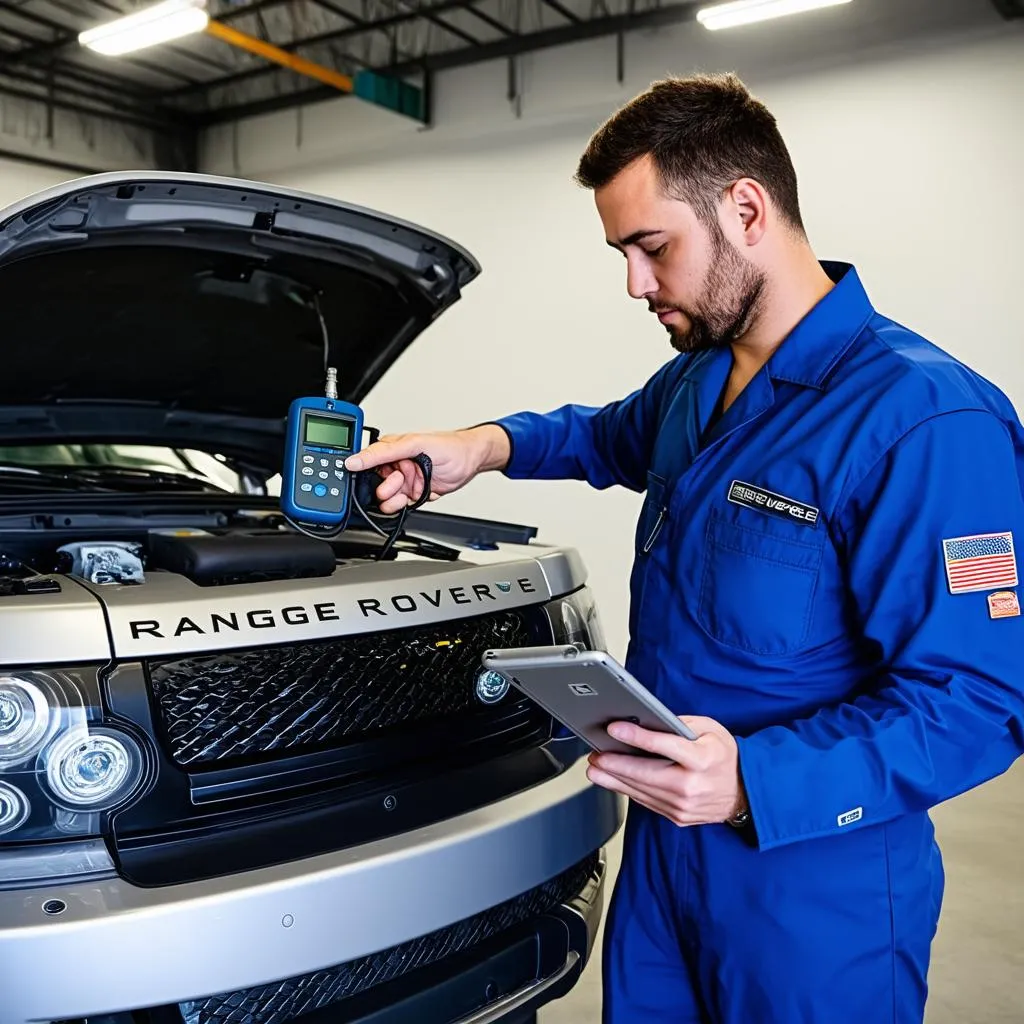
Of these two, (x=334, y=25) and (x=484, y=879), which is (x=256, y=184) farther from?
(x=334, y=25)

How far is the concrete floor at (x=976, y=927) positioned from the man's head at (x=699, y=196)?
6.24 feet

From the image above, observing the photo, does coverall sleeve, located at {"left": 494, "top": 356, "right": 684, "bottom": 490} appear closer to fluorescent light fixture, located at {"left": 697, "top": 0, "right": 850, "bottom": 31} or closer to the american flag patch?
the american flag patch

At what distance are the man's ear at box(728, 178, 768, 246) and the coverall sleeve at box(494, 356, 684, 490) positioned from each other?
607 millimetres

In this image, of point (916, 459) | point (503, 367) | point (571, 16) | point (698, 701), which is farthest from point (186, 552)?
point (571, 16)

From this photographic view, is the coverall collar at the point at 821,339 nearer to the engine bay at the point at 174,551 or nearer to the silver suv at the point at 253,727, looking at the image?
the silver suv at the point at 253,727

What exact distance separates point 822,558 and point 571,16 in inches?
267

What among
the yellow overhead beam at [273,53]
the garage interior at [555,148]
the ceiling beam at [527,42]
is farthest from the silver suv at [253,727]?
the yellow overhead beam at [273,53]

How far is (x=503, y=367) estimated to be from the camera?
7.48 meters

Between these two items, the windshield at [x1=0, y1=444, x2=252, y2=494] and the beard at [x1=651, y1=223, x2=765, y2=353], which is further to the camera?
the windshield at [x1=0, y1=444, x2=252, y2=494]

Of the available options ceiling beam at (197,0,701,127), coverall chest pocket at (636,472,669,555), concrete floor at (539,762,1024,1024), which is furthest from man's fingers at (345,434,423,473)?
ceiling beam at (197,0,701,127)

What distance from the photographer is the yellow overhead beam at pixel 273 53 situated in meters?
7.07

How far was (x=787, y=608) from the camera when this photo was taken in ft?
4.25

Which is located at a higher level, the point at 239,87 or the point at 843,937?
the point at 239,87

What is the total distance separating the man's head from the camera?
1.38 meters
